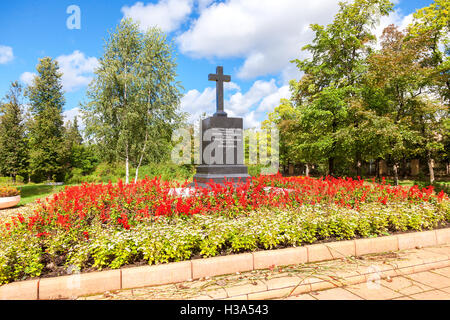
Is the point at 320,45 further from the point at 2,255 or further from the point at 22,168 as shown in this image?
the point at 22,168

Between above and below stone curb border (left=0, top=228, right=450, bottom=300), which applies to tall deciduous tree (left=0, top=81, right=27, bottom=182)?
above

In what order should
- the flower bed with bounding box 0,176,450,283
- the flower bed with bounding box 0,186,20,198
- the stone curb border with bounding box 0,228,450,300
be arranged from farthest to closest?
the flower bed with bounding box 0,186,20,198, the flower bed with bounding box 0,176,450,283, the stone curb border with bounding box 0,228,450,300

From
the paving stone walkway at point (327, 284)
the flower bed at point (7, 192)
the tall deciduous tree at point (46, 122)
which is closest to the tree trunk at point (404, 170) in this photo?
the paving stone walkway at point (327, 284)

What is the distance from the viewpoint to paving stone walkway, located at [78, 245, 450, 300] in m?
A: 3.17

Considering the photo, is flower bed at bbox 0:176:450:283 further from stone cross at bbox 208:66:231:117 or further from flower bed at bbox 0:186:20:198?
flower bed at bbox 0:186:20:198

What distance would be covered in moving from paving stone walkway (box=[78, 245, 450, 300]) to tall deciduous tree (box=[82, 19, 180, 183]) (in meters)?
14.6

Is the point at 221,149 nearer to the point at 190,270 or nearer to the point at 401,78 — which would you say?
the point at 190,270

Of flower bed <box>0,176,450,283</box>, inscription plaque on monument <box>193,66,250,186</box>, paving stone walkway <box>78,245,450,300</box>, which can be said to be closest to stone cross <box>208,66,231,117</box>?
inscription plaque on monument <box>193,66,250,186</box>

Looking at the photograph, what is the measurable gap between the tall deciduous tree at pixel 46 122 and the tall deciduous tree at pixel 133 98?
10.9 metres

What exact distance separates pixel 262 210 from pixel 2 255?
413 cm

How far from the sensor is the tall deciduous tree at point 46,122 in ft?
80.4

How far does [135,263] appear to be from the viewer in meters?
3.72

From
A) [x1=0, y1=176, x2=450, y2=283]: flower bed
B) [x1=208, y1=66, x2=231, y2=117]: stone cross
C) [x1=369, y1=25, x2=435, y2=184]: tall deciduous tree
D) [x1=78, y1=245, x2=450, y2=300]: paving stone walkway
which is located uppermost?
[x1=369, y1=25, x2=435, y2=184]: tall deciduous tree

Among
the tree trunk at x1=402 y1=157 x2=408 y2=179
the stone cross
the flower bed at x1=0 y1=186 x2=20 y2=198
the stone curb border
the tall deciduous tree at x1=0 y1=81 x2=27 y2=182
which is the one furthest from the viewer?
the tree trunk at x1=402 y1=157 x2=408 y2=179
